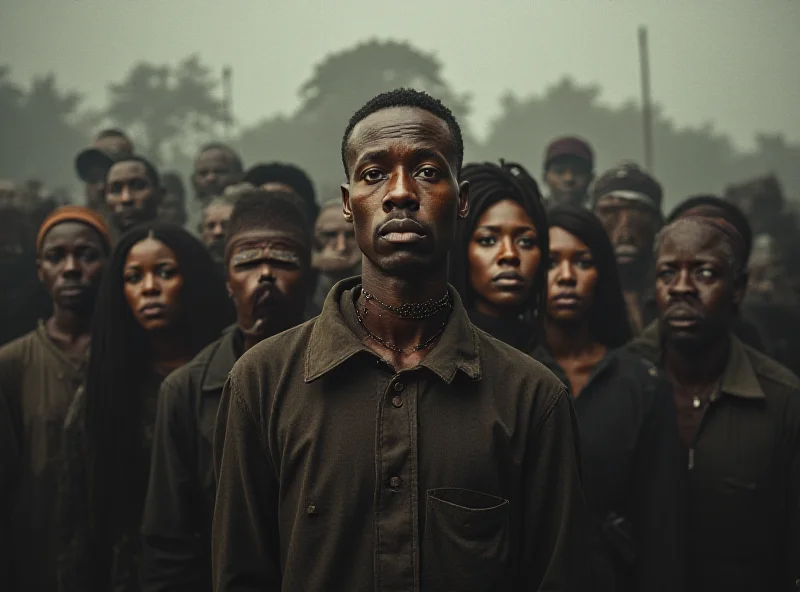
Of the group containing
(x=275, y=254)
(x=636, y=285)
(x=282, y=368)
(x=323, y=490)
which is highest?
(x=636, y=285)

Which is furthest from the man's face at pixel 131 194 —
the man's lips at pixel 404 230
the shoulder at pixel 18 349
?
the man's lips at pixel 404 230

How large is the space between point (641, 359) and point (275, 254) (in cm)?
192

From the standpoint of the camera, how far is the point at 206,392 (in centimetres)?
461

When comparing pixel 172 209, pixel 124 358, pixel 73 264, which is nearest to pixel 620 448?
pixel 124 358

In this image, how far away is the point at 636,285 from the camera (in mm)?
7738

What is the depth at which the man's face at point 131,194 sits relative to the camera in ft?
26.4

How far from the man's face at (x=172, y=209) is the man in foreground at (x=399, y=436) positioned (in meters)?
7.06

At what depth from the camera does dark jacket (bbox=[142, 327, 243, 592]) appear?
4.13 meters

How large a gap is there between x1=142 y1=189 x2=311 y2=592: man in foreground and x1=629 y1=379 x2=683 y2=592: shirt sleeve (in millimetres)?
1856

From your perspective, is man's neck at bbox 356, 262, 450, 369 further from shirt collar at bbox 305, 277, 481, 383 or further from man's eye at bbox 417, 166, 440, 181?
man's eye at bbox 417, 166, 440, 181

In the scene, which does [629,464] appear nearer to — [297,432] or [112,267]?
[297,432]

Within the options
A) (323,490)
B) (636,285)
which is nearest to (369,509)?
(323,490)

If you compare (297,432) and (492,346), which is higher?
(492,346)

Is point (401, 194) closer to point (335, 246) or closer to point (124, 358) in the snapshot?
point (124, 358)
